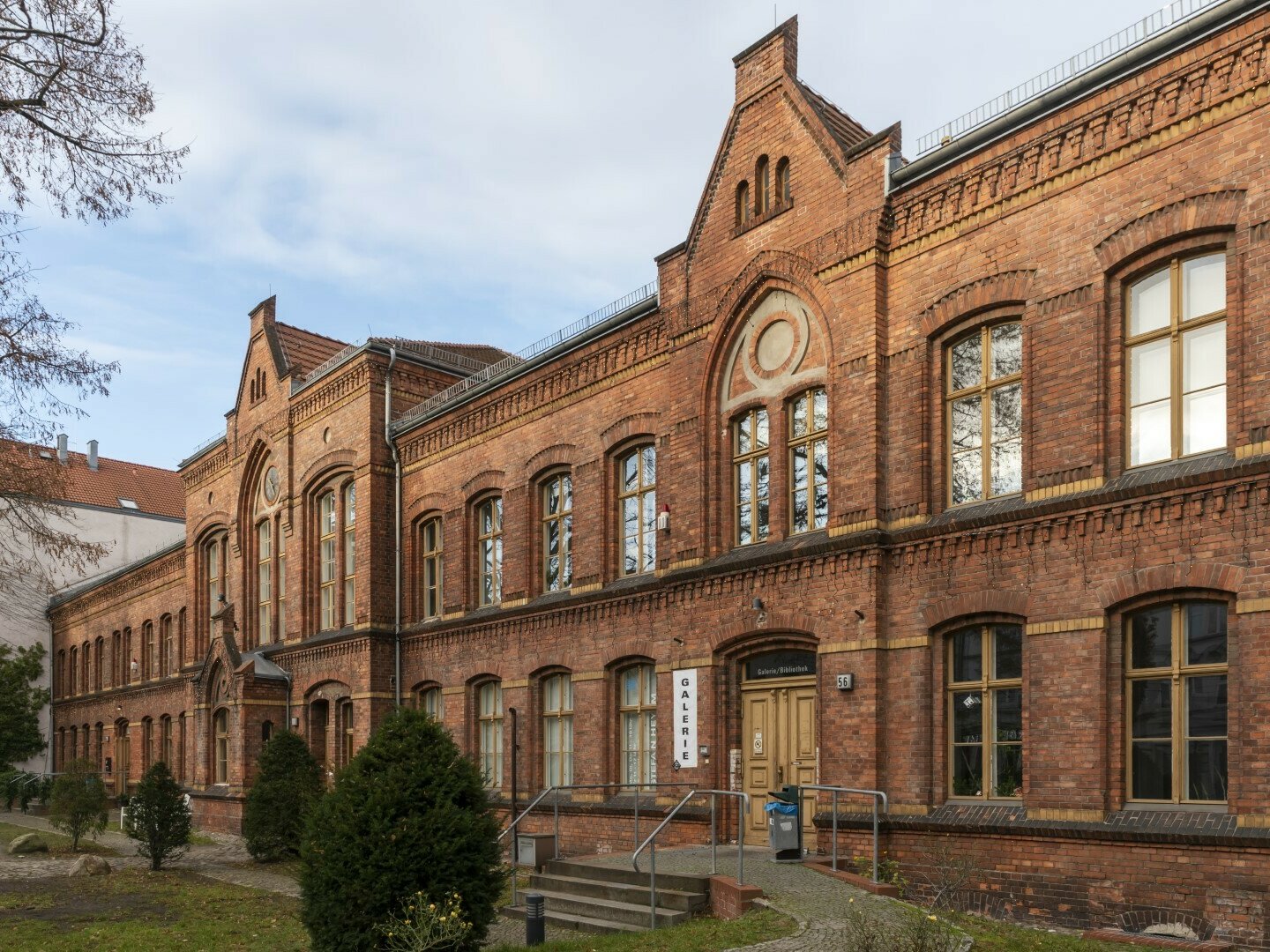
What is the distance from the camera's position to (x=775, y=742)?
52.7ft

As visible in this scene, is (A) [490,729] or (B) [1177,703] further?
(A) [490,729]

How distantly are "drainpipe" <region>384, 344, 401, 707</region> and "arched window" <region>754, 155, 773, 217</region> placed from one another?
422 inches

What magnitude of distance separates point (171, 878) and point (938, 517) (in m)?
13.9

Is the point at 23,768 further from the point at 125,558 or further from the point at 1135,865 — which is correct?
the point at 1135,865

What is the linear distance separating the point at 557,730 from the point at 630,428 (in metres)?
5.44

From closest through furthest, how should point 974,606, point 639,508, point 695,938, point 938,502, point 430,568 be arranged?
point 695,938, point 974,606, point 938,502, point 639,508, point 430,568

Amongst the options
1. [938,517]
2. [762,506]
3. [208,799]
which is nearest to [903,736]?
[938,517]

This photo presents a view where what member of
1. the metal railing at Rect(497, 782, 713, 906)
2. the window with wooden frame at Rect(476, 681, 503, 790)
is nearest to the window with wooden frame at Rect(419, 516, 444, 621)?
the window with wooden frame at Rect(476, 681, 503, 790)

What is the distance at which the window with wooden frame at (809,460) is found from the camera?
15820 mm

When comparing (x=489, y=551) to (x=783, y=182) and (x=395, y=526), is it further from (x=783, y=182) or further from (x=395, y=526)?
(x=783, y=182)

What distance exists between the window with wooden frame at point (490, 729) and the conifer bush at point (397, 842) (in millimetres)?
10421

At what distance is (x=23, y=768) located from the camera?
4706 cm

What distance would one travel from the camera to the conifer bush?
10.7 m

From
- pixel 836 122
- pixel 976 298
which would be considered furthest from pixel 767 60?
pixel 976 298
